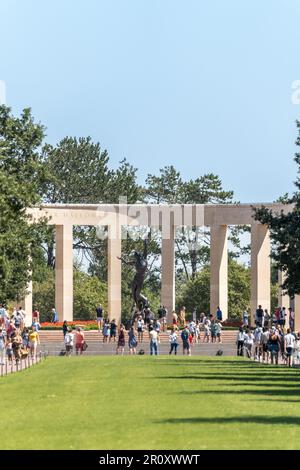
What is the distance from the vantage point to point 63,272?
103 m

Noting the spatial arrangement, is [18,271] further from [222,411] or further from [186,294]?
[186,294]

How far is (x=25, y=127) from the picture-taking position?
69.8 metres

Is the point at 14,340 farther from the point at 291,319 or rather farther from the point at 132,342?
the point at 291,319

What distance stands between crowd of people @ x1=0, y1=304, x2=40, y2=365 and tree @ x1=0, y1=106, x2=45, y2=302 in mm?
2068

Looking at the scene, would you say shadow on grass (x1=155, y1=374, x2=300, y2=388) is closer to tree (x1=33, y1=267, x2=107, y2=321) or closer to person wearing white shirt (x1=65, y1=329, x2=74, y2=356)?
person wearing white shirt (x1=65, y1=329, x2=74, y2=356)

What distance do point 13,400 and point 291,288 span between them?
23.3 metres

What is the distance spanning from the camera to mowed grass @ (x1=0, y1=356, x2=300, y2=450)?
27078 millimetres

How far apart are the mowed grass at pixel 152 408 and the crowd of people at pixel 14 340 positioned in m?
7.39

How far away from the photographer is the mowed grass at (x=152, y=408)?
27078 millimetres

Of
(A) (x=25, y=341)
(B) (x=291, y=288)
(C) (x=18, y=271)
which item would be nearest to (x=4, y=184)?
(C) (x=18, y=271)

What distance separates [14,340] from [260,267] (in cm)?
3450

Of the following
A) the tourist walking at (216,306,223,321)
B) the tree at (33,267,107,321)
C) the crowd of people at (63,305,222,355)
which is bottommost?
the crowd of people at (63,305,222,355)

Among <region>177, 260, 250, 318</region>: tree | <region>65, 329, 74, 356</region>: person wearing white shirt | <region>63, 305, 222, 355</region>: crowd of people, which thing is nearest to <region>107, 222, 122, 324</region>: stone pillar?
<region>63, 305, 222, 355</region>: crowd of people
